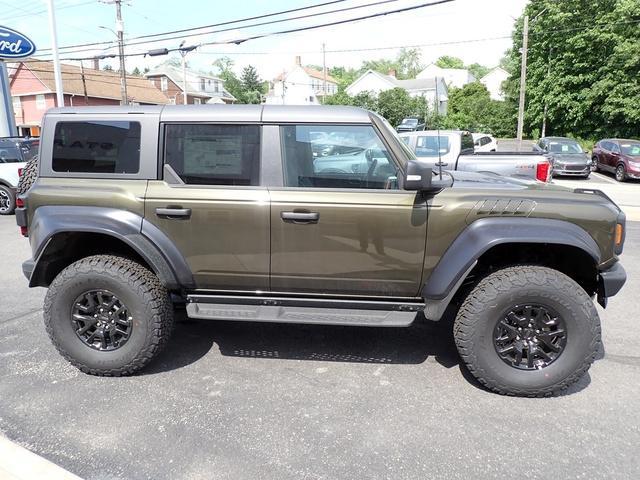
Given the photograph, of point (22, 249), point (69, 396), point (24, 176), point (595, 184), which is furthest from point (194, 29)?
point (69, 396)

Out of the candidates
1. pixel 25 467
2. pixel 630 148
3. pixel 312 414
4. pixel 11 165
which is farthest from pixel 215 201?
pixel 630 148

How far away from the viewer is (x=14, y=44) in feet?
54.7

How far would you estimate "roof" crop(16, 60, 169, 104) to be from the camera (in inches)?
1642

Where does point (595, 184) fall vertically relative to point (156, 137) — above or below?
below

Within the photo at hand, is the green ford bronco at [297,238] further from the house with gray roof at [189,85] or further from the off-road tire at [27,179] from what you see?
the house with gray roof at [189,85]

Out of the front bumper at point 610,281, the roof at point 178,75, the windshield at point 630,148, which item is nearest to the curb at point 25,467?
the front bumper at point 610,281

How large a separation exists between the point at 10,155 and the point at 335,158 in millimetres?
10661

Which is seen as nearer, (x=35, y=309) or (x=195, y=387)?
(x=195, y=387)

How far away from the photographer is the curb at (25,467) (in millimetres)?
2477

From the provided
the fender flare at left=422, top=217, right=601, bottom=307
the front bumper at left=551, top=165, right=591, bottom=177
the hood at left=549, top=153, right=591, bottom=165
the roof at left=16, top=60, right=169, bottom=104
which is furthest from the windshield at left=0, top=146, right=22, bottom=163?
the roof at left=16, top=60, right=169, bottom=104

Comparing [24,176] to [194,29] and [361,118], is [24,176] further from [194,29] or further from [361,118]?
[194,29]

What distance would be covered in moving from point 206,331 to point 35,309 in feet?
6.41

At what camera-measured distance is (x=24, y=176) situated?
4.11 metres

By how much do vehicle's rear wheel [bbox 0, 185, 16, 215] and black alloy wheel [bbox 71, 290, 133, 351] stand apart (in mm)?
9103
